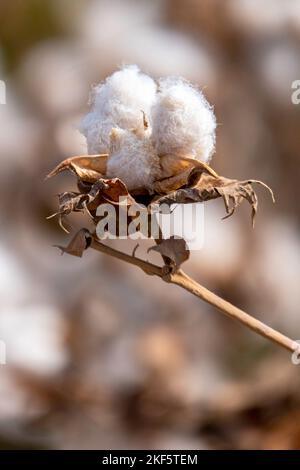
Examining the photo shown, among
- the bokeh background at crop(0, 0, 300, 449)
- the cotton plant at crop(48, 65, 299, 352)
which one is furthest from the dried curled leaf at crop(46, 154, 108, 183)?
the bokeh background at crop(0, 0, 300, 449)

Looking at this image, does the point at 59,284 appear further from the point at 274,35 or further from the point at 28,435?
the point at 274,35

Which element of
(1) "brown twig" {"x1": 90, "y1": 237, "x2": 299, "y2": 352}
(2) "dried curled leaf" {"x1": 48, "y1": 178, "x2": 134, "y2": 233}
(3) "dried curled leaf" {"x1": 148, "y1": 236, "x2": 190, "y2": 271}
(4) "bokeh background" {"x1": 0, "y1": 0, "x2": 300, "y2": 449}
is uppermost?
(4) "bokeh background" {"x1": 0, "y1": 0, "x2": 300, "y2": 449}

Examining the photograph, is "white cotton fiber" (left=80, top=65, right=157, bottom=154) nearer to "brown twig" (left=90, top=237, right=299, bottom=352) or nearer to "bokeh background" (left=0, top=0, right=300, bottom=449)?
"brown twig" (left=90, top=237, right=299, bottom=352)

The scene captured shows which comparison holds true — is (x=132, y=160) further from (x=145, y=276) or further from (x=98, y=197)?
(x=145, y=276)

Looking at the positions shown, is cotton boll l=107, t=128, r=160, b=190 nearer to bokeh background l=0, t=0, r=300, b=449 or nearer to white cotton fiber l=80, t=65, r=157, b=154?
white cotton fiber l=80, t=65, r=157, b=154

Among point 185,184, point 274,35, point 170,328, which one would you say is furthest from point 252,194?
point 274,35

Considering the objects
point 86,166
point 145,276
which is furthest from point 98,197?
point 145,276

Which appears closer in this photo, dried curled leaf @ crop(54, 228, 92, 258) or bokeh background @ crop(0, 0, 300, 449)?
dried curled leaf @ crop(54, 228, 92, 258)

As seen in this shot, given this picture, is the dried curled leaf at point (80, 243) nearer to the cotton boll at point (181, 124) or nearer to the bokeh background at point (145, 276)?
the cotton boll at point (181, 124)

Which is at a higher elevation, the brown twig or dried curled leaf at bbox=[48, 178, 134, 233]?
dried curled leaf at bbox=[48, 178, 134, 233]
